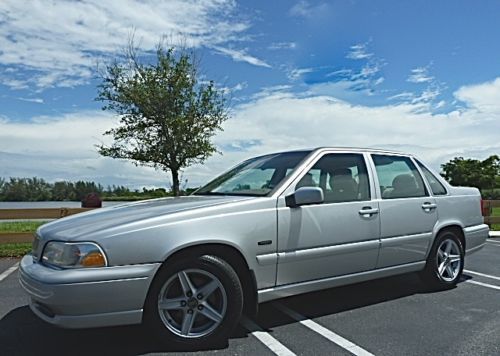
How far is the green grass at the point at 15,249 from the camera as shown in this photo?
8.31m

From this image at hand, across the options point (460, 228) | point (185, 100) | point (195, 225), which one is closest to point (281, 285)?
point (195, 225)

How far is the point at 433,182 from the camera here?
554 cm

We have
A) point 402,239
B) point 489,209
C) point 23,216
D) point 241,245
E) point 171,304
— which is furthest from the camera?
point 489,209

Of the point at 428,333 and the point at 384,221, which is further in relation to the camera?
the point at 384,221

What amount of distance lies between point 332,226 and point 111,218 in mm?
2024

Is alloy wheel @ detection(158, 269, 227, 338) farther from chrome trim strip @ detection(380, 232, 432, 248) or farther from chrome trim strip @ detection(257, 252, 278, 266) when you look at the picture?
chrome trim strip @ detection(380, 232, 432, 248)

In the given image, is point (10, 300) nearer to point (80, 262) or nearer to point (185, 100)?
point (80, 262)

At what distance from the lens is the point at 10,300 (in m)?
4.93

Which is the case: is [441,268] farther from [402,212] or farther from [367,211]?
[367,211]

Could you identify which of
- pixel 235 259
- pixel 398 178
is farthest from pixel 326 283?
pixel 398 178

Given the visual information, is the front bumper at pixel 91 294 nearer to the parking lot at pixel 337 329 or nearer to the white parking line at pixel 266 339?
the parking lot at pixel 337 329

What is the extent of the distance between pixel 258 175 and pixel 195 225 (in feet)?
4.33

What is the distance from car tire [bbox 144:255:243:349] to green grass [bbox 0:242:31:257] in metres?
6.09

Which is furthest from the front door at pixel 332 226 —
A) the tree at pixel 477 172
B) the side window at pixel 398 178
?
the tree at pixel 477 172
